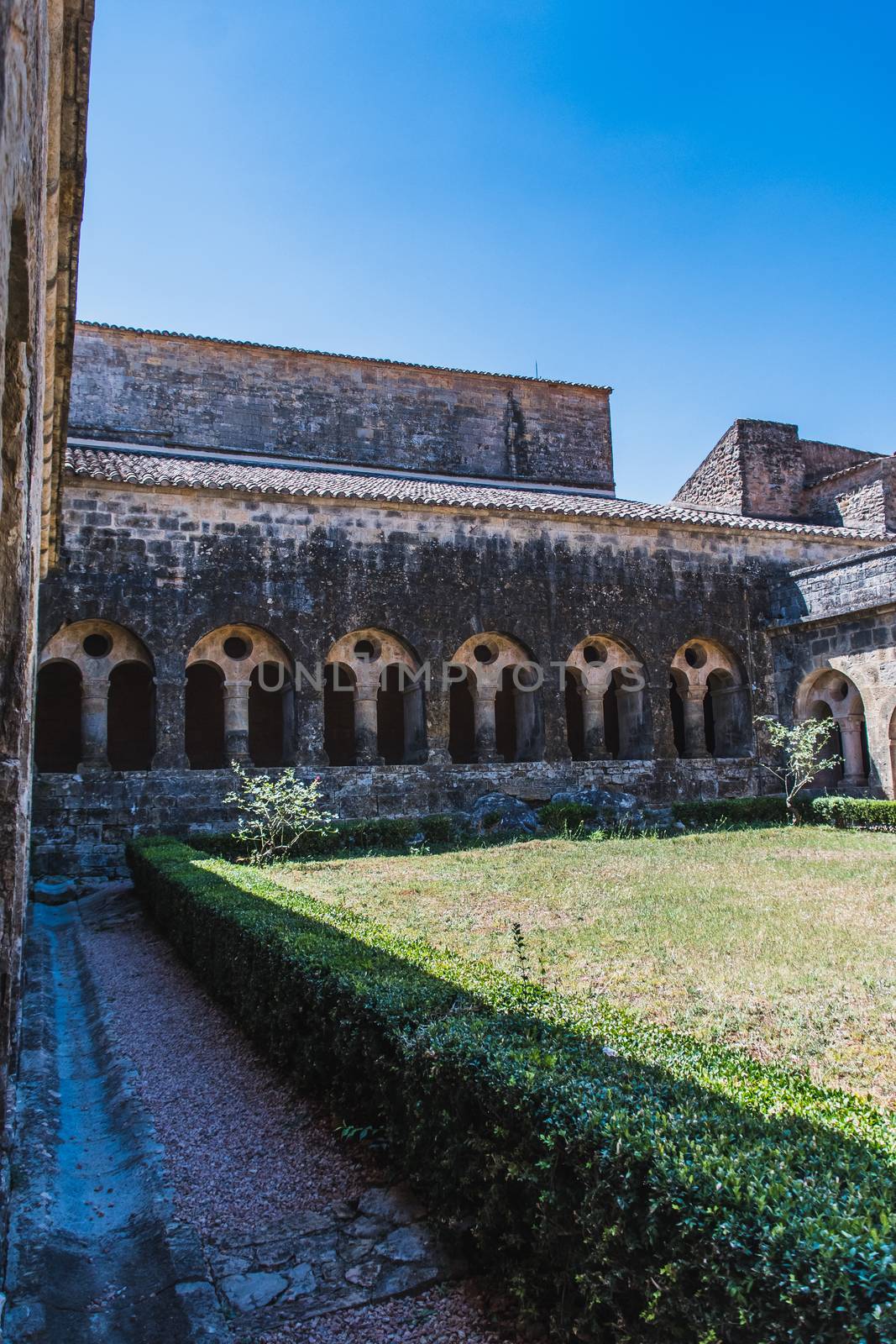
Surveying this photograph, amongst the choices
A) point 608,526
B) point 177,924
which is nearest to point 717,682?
point 608,526

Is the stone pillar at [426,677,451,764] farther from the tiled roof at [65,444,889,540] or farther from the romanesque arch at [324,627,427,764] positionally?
the tiled roof at [65,444,889,540]

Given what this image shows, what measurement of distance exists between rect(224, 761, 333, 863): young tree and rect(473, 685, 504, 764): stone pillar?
305 centimetres

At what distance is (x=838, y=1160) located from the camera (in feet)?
7.12

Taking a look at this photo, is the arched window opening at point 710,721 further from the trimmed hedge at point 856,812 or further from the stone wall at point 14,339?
the stone wall at point 14,339

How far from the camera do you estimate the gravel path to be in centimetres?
261

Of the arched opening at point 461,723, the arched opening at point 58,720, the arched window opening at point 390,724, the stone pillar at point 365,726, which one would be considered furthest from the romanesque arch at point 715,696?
the arched opening at point 58,720

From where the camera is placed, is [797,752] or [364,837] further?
[797,752]

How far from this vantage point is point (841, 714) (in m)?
15.6

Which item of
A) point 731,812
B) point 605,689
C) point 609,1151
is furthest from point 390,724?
point 609,1151

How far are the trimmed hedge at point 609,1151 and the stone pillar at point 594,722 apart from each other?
11.2m

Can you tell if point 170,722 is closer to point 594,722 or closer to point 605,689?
point 594,722

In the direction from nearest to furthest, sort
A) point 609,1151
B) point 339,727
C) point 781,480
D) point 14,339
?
point 609,1151
point 14,339
point 339,727
point 781,480

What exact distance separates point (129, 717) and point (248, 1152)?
1329 cm

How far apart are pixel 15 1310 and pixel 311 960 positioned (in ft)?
5.96
